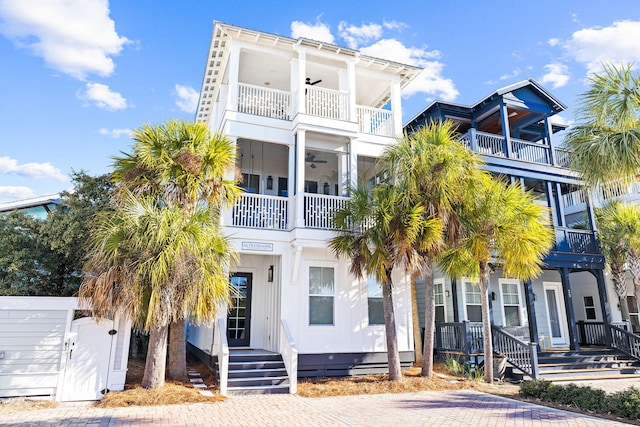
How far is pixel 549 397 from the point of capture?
29.8ft

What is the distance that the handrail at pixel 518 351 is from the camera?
1179cm

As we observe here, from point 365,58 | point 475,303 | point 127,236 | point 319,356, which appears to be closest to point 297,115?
point 365,58

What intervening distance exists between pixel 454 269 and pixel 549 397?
4.07 metres

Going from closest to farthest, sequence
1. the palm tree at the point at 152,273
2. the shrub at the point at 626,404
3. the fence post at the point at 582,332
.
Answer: the shrub at the point at 626,404 < the palm tree at the point at 152,273 < the fence post at the point at 582,332

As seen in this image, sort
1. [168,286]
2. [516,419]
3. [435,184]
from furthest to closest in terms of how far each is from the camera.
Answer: [435,184] < [168,286] < [516,419]

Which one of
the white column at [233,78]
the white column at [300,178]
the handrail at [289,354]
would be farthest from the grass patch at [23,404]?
the white column at [233,78]

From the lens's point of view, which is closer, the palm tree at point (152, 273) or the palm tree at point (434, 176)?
the palm tree at point (152, 273)

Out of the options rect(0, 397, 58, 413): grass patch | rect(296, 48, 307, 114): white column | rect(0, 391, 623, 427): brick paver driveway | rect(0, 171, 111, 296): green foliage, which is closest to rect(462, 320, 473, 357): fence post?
rect(0, 391, 623, 427): brick paver driveway

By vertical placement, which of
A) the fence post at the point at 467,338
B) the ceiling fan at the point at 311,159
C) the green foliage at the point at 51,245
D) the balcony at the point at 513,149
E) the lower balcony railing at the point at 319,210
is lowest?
the fence post at the point at 467,338

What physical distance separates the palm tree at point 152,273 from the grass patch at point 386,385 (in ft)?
11.2

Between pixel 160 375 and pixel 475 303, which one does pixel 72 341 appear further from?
pixel 475 303

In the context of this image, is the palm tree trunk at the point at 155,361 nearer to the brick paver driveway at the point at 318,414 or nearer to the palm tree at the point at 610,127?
the brick paver driveway at the point at 318,414

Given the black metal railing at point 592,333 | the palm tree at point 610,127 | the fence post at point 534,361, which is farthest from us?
the black metal railing at point 592,333

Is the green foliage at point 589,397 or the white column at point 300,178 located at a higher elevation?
the white column at point 300,178
